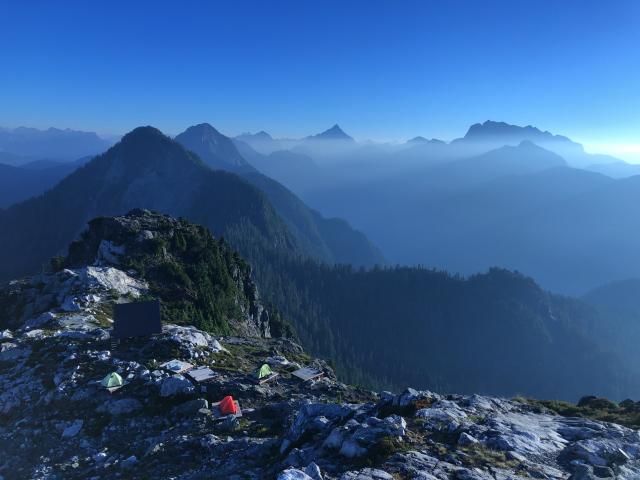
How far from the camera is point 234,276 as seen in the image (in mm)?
97750

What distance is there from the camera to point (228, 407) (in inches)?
1174

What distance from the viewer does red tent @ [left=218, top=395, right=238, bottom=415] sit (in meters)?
29.5

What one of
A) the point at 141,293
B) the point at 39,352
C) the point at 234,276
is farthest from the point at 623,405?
the point at 234,276

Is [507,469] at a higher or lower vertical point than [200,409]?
higher

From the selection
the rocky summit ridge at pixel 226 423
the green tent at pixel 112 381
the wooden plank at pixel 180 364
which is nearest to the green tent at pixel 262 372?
the rocky summit ridge at pixel 226 423

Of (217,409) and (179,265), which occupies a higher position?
(179,265)

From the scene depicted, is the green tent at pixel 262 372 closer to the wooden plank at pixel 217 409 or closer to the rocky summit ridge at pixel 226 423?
the rocky summit ridge at pixel 226 423

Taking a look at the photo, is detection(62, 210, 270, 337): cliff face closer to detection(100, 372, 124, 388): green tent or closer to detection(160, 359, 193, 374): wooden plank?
detection(160, 359, 193, 374): wooden plank

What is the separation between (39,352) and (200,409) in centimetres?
1867

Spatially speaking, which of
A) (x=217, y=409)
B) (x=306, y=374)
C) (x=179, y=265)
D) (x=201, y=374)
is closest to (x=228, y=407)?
(x=217, y=409)

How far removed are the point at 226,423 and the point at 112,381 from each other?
10.8m

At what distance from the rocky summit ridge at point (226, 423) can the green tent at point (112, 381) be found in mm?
616

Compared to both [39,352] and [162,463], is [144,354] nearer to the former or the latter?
[39,352]

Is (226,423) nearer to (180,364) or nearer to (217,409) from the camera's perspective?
(217,409)
